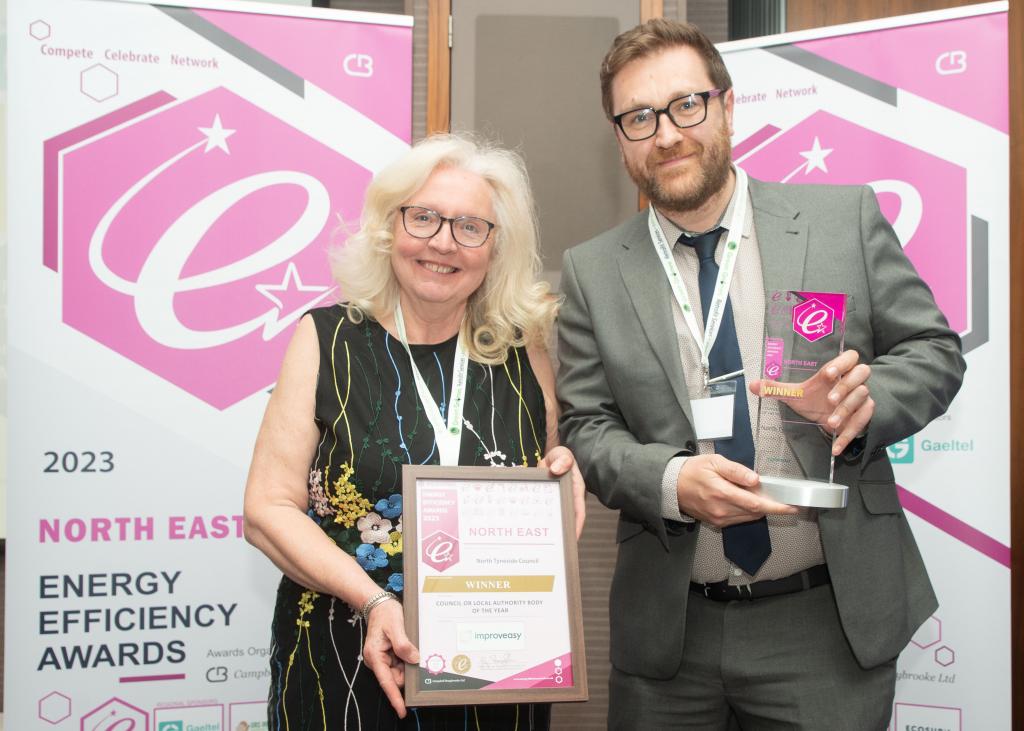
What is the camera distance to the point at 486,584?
156 cm

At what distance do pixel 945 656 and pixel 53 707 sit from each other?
3.10 metres

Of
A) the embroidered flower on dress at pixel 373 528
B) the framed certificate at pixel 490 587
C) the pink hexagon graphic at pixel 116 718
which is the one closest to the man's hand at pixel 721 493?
the framed certificate at pixel 490 587

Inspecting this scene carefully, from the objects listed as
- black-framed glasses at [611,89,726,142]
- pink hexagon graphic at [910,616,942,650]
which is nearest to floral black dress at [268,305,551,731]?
black-framed glasses at [611,89,726,142]

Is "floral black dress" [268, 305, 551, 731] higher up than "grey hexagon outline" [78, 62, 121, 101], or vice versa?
"grey hexagon outline" [78, 62, 121, 101]

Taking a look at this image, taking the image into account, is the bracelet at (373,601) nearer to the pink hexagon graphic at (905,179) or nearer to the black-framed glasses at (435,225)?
the black-framed glasses at (435,225)

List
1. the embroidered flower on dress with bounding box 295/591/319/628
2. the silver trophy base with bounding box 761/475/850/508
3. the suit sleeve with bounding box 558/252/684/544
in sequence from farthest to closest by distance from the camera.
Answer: the embroidered flower on dress with bounding box 295/591/319/628, the suit sleeve with bounding box 558/252/684/544, the silver trophy base with bounding box 761/475/850/508

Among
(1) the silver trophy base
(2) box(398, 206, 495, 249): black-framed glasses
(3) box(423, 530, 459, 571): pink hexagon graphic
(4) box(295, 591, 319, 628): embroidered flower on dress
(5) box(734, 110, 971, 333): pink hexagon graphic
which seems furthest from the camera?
(5) box(734, 110, 971, 333): pink hexagon graphic

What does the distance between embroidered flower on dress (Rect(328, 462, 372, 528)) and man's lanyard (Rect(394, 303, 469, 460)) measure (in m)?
0.19

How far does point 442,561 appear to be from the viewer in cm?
155

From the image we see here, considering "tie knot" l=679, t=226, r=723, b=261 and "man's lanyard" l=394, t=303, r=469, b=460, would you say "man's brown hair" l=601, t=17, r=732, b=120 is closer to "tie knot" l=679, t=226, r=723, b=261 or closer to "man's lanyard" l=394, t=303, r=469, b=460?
"tie knot" l=679, t=226, r=723, b=261

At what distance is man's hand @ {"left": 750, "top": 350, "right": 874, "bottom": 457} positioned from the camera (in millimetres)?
1492

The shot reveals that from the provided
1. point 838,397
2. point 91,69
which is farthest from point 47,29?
point 838,397

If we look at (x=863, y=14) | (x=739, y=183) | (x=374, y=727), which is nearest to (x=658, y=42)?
(x=739, y=183)

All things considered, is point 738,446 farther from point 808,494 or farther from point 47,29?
point 47,29
